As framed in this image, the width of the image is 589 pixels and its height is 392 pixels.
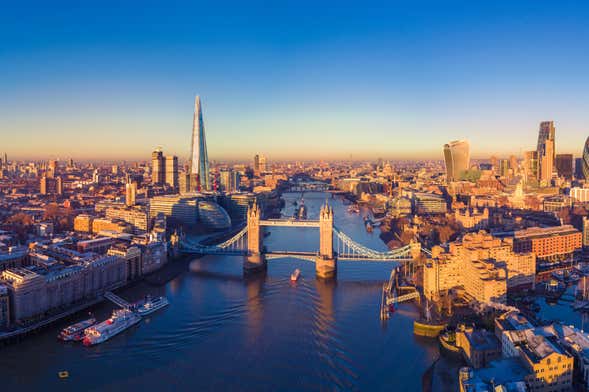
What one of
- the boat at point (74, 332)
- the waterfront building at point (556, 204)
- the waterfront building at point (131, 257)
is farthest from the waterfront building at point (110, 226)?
the waterfront building at point (556, 204)

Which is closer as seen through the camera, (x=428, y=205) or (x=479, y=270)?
(x=479, y=270)

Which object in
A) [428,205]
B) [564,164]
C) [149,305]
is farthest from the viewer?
[564,164]

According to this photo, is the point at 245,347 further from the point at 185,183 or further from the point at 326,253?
the point at 185,183

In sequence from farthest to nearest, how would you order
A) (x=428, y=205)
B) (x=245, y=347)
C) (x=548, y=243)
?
(x=428, y=205) → (x=548, y=243) → (x=245, y=347)

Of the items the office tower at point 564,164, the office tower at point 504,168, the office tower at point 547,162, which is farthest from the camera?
the office tower at point 504,168

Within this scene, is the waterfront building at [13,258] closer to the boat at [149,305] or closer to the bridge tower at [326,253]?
the boat at [149,305]

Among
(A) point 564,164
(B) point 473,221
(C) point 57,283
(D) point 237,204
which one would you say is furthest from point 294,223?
(A) point 564,164
